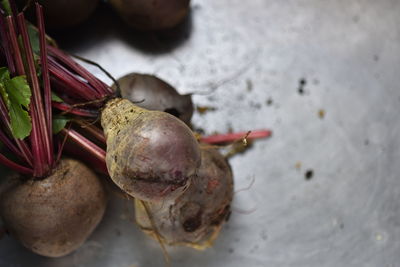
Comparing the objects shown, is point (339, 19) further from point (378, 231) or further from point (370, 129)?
point (378, 231)

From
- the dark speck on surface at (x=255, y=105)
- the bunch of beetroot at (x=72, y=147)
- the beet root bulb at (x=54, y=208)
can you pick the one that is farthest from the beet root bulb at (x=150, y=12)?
the beet root bulb at (x=54, y=208)

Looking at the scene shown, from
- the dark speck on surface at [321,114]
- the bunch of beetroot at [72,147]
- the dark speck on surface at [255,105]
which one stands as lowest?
the dark speck on surface at [321,114]

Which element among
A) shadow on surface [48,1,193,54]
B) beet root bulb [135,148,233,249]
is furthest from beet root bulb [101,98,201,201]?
shadow on surface [48,1,193,54]

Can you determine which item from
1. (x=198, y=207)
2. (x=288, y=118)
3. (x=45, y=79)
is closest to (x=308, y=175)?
(x=288, y=118)

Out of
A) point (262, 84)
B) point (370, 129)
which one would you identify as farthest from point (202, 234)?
point (370, 129)

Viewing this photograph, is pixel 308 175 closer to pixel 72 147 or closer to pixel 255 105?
pixel 255 105

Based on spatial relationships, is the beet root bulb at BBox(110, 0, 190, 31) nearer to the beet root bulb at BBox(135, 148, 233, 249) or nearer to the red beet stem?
the red beet stem

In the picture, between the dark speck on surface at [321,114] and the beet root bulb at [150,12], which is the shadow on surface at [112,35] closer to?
the beet root bulb at [150,12]

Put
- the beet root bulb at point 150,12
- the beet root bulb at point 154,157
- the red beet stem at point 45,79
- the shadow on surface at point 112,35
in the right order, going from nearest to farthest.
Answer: the beet root bulb at point 154,157, the red beet stem at point 45,79, the beet root bulb at point 150,12, the shadow on surface at point 112,35
